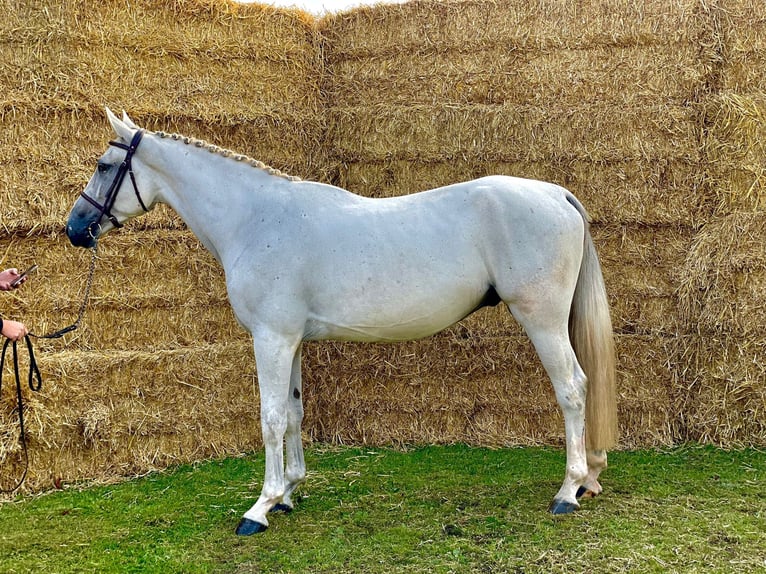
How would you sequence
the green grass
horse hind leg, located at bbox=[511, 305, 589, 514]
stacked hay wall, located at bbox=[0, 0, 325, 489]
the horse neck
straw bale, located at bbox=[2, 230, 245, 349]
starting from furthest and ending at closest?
straw bale, located at bbox=[2, 230, 245, 349] < stacked hay wall, located at bbox=[0, 0, 325, 489] < the horse neck < horse hind leg, located at bbox=[511, 305, 589, 514] < the green grass

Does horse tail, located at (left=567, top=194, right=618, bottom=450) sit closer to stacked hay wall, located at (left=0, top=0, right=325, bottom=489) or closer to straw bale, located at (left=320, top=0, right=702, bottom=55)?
straw bale, located at (left=320, top=0, right=702, bottom=55)

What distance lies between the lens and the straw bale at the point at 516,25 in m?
4.79

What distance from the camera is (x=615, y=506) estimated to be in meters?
3.68

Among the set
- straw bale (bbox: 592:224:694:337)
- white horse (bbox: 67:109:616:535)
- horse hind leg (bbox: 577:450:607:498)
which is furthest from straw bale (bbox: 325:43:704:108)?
horse hind leg (bbox: 577:450:607:498)

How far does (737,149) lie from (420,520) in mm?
3290

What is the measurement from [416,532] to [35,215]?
9.90 feet

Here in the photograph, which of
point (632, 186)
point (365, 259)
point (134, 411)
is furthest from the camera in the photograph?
point (632, 186)

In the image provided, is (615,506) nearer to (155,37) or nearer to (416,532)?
(416,532)

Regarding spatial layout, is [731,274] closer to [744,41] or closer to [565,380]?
[744,41]

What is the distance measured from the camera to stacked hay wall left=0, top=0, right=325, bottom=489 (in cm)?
431

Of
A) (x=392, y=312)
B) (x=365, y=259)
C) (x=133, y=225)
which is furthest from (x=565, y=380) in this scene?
(x=133, y=225)

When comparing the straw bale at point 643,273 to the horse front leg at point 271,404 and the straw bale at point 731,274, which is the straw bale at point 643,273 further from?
the horse front leg at point 271,404

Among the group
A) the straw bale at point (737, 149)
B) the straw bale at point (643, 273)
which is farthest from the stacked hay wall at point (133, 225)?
the straw bale at point (737, 149)

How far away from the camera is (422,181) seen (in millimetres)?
5066
